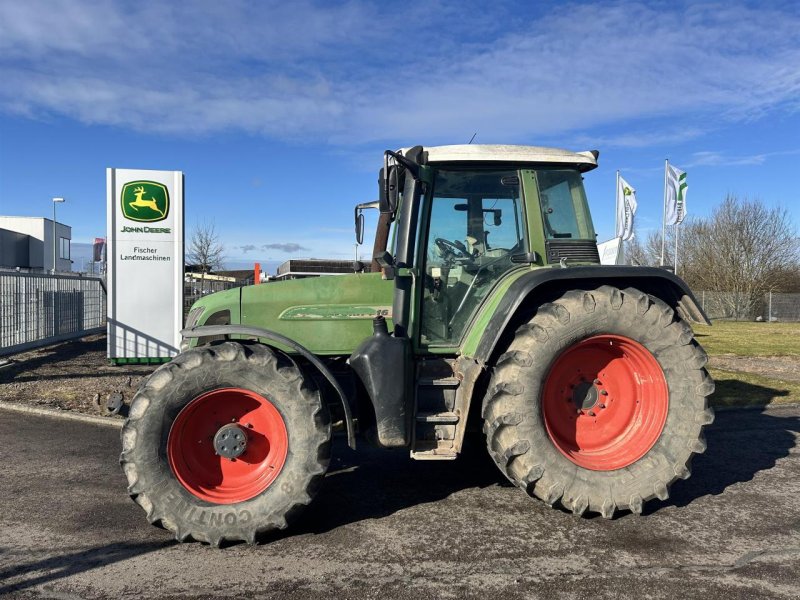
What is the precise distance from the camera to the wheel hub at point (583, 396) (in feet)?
14.1

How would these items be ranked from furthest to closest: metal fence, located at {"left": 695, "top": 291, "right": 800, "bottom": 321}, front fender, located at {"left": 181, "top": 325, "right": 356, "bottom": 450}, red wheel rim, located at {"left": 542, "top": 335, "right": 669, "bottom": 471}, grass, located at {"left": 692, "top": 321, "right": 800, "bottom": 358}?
1. metal fence, located at {"left": 695, "top": 291, "right": 800, "bottom": 321}
2. grass, located at {"left": 692, "top": 321, "right": 800, "bottom": 358}
3. red wheel rim, located at {"left": 542, "top": 335, "right": 669, "bottom": 471}
4. front fender, located at {"left": 181, "top": 325, "right": 356, "bottom": 450}

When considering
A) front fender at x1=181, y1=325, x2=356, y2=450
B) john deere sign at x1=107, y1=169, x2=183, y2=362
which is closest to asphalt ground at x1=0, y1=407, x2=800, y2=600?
front fender at x1=181, y1=325, x2=356, y2=450

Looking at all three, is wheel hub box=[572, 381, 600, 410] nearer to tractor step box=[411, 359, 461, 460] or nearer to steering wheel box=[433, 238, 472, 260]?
tractor step box=[411, 359, 461, 460]

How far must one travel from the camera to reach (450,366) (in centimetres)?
430

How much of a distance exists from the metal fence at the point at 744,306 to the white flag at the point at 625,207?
1547 cm

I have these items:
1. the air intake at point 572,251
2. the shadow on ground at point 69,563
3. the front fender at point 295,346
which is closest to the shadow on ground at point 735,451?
the air intake at point 572,251

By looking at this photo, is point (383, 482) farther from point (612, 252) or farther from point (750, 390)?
point (612, 252)

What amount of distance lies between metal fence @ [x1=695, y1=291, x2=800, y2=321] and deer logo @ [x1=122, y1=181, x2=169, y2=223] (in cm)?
2964

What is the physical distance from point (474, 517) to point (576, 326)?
1.45 m

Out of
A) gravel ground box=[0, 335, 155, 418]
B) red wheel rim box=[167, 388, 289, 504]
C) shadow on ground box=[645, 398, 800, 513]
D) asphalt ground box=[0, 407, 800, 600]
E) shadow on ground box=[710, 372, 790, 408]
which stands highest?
red wheel rim box=[167, 388, 289, 504]

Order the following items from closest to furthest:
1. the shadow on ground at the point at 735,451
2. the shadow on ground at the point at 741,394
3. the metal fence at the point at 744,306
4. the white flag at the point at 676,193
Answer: the shadow on ground at the point at 735,451
the shadow on ground at the point at 741,394
the white flag at the point at 676,193
the metal fence at the point at 744,306

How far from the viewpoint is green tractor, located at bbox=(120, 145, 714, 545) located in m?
3.67

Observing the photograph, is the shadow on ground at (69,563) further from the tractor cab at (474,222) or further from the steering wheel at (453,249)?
the steering wheel at (453,249)

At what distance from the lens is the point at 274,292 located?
4.34 metres
